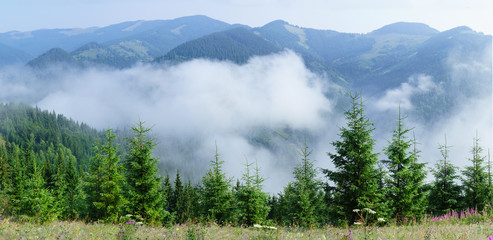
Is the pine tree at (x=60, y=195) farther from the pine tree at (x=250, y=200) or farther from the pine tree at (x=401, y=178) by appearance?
the pine tree at (x=401, y=178)

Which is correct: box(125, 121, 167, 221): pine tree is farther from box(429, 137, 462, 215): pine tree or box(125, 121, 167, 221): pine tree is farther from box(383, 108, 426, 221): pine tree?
box(429, 137, 462, 215): pine tree

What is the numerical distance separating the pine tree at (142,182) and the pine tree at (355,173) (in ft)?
40.8

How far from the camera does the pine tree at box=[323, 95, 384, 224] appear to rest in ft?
57.1

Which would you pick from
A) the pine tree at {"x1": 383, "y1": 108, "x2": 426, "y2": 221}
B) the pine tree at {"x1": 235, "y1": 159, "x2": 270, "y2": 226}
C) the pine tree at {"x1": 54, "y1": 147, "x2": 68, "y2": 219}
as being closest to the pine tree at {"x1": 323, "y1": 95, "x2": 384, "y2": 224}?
the pine tree at {"x1": 383, "y1": 108, "x2": 426, "y2": 221}

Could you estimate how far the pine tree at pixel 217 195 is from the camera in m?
26.6

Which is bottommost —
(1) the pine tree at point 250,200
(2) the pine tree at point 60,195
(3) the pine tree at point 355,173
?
(2) the pine tree at point 60,195

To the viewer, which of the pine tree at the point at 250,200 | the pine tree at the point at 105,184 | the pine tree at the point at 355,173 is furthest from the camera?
the pine tree at the point at 250,200

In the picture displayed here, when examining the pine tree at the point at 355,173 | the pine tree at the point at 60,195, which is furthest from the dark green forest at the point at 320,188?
the pine tree at the point at 60,195

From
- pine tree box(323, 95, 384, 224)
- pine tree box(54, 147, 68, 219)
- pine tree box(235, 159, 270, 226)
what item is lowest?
pine tree box(54, 147, 68, 219)

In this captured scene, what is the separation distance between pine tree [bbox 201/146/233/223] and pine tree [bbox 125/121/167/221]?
549 centimetres

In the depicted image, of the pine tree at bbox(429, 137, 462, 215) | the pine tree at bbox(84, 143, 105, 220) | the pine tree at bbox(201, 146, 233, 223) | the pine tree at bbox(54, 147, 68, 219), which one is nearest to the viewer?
the pine tree at bbox(84, 143, 105, 220)

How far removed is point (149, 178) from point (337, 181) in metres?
13.3

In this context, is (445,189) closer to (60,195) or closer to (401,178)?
(401,178)

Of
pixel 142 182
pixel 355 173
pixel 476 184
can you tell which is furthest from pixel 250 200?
pixel 476 184
